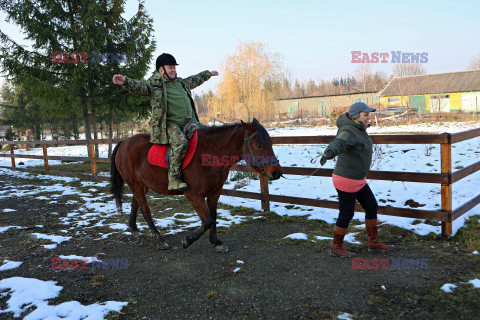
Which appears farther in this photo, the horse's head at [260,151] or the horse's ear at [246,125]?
the horse's ear at [246,125]

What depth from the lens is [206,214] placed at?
4.00m

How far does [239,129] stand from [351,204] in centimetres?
165

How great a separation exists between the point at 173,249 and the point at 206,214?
2.78 ft

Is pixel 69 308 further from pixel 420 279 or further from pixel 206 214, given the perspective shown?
pixel 420 279

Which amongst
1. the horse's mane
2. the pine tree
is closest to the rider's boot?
the horse's mane

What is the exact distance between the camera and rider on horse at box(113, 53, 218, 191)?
4.13 metres

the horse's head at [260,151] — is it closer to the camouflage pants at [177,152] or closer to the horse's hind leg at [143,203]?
the camouflage pants at [177,152]

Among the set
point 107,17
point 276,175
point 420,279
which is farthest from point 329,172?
point 107,17

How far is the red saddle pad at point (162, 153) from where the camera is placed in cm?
417

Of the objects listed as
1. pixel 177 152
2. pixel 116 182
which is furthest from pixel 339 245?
pixel 116 182

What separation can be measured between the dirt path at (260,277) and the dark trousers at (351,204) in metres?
0.47

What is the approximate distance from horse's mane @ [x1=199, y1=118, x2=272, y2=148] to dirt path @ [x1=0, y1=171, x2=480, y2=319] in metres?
1.43

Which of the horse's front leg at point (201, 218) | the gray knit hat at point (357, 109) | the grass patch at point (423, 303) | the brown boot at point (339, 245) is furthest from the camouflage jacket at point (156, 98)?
the grass patch at point (423, 303)

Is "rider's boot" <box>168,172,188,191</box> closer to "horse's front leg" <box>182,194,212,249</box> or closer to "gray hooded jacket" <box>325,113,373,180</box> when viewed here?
"horse's front leg" <box>182,194,212,249</box>
